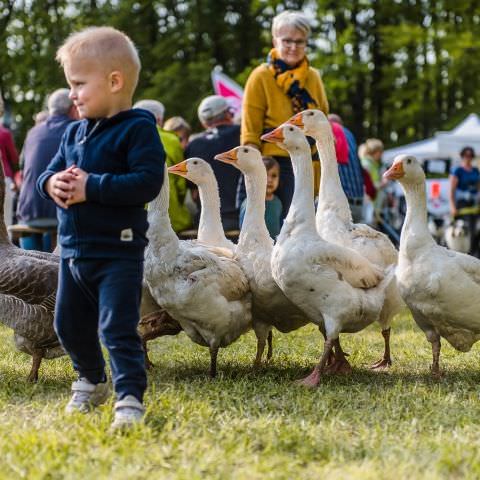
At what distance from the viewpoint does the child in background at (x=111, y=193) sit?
156 inches

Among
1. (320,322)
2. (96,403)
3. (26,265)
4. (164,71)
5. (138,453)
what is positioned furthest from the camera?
(164,71)

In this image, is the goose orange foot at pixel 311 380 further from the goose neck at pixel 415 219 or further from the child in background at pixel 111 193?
the child in background at pixel 111 193

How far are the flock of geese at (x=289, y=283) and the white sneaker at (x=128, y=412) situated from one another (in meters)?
1.57

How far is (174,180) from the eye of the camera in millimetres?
9523

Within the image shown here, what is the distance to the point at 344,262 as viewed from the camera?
575 centimetres

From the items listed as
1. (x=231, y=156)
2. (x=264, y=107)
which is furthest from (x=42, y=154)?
(x=231, y=156)

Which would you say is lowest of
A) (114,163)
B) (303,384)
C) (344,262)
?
(303,384)

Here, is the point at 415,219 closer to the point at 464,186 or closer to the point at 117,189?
the point at 117,189

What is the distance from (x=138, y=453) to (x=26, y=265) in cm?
215

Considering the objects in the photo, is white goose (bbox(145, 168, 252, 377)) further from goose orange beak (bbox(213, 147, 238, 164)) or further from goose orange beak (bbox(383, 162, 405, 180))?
goose orange beak (bbox(383, 162, 405, 180))

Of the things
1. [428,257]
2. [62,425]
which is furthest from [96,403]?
[428,257]

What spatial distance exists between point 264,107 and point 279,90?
19 centimetres

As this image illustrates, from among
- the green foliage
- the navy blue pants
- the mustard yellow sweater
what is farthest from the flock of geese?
the green foliage

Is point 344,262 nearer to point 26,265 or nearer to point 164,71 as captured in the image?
point 26,265
